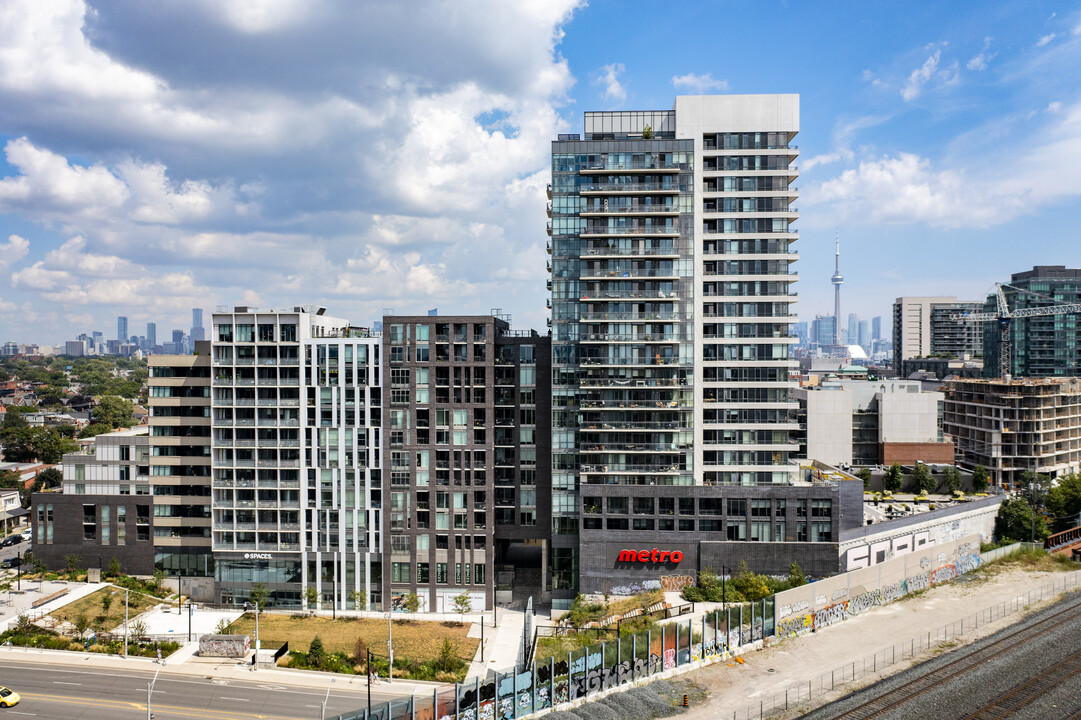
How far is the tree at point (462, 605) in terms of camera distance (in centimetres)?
8956

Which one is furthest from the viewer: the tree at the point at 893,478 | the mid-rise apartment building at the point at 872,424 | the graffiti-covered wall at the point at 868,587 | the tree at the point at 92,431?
the tree at the point at 92,431

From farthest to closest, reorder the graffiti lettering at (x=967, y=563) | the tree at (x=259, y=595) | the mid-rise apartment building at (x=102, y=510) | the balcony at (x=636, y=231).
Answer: the graffiti lettering at (x=967, y=563)
the mid-rise apartment building at (x=102, y=510)
the tree at (x=259, y=595)
the balcony at (x=636, y=231)

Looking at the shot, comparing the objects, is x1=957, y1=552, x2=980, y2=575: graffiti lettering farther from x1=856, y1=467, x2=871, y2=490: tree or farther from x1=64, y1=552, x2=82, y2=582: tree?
Answer: x1=64, y1=552, x2=82, y2=582: tree

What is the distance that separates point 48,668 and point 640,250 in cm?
8067

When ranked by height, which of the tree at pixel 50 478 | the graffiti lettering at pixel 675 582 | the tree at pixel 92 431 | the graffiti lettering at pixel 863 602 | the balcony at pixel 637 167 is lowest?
the graffiti lettering at pixel 863 602

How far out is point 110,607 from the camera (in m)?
90.8

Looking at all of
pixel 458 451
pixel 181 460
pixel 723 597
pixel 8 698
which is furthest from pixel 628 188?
pixel 8 698

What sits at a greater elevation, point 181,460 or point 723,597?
point 181,460

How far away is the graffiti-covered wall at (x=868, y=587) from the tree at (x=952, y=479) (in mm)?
24036

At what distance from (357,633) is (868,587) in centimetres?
6267

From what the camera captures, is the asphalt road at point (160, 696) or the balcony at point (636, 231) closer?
the asphalt road at point (160, 696)

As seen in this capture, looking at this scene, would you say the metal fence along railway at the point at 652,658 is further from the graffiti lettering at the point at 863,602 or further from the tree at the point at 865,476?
the tree at the point at 865,476

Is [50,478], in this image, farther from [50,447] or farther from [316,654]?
[316,654]

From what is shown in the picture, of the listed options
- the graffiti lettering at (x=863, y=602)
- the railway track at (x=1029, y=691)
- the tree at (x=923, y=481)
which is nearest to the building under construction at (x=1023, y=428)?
the tree at (x=923, y=481)
